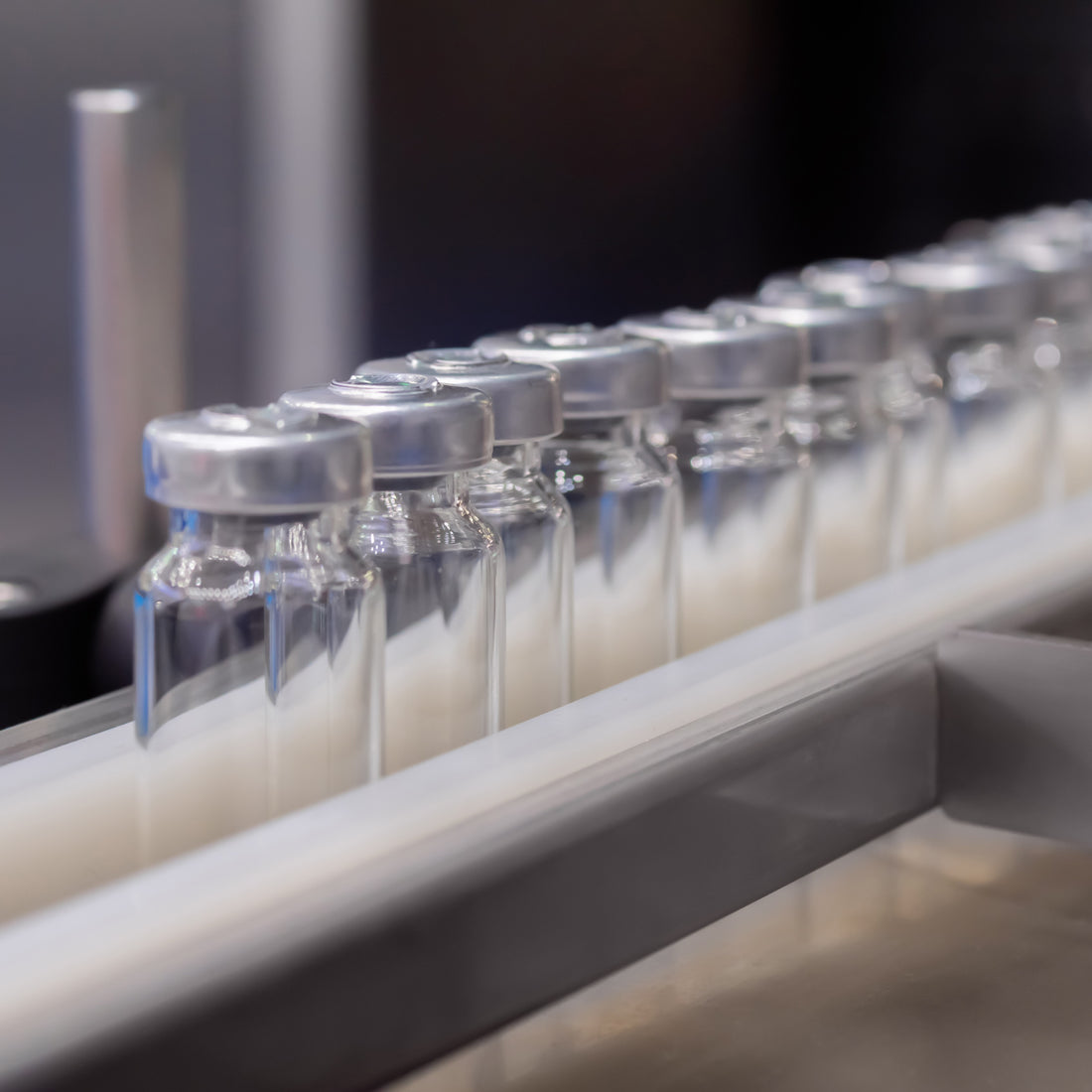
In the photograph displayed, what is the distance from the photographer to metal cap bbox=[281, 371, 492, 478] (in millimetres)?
350

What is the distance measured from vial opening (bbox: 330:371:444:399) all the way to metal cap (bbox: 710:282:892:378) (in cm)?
17

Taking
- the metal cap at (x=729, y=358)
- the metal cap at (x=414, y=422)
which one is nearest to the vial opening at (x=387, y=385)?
the metal cap at (x=414, y=422)

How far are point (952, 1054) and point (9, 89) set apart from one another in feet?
9.48

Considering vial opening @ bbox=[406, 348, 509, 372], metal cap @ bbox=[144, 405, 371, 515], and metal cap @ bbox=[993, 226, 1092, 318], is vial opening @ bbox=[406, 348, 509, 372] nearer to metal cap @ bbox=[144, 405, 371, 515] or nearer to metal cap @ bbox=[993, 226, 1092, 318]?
metal cap @ bbox=[144, 405, 371, 515]

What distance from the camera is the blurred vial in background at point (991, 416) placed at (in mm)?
680

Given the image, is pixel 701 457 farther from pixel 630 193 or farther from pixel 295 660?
pixel 630 193

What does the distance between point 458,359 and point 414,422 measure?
2.6 inches

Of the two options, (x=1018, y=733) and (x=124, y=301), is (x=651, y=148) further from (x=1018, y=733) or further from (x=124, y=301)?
(x=1018, y=733)

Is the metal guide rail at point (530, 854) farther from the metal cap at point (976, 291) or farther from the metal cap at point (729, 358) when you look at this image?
the metal cap at point (976, 291)

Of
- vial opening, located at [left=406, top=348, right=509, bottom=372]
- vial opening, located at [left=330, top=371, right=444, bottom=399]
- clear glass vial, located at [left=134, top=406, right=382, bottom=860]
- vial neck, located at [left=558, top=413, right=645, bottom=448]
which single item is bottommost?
clear glass vial, located at [left=134, top=406, right=382, bottom=860]

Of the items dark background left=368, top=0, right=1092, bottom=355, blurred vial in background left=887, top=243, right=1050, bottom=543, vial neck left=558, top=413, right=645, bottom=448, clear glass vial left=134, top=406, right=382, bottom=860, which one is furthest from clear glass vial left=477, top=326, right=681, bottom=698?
dark background left=368, top=0, right=1092, bottom=355

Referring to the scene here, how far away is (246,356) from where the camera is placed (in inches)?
114

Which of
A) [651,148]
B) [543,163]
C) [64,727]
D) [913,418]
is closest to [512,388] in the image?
[64,727]

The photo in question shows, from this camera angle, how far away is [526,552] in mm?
429
